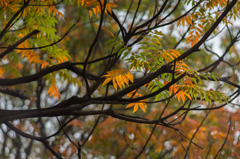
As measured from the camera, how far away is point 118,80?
1931mm

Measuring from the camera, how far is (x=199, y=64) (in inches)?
346

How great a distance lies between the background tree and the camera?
199 centimetres

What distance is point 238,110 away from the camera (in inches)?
218

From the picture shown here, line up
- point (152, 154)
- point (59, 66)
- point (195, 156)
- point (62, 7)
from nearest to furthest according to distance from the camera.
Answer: point (59, 66) < point (195, 156) < point (152, 154) < point (62, 7)

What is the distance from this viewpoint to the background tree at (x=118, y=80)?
199 cm

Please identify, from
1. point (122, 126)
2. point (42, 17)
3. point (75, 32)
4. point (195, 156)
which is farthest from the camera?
point (75, 32)

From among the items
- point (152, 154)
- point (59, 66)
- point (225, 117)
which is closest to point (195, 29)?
point (59, 66)

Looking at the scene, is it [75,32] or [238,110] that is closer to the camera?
[238,110]

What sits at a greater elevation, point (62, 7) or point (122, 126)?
point (62, 7)

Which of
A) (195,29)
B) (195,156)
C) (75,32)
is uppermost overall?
(75,32)

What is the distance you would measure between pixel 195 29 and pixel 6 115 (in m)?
2.77

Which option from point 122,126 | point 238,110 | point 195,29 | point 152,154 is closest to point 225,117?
point 238,110

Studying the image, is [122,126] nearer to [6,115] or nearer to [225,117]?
[225,117]

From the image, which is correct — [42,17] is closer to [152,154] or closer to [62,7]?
[62,7]
